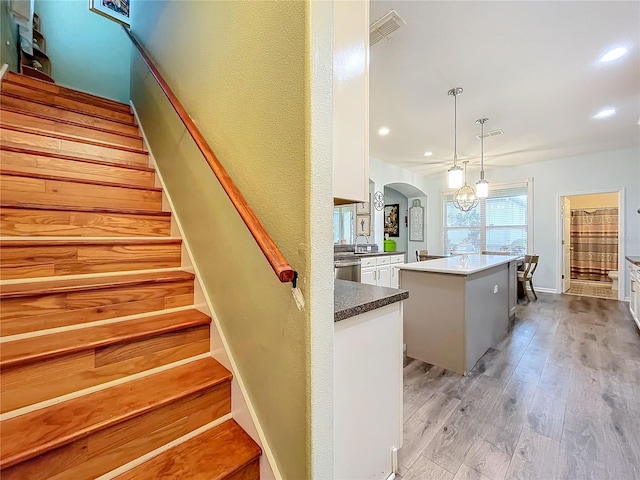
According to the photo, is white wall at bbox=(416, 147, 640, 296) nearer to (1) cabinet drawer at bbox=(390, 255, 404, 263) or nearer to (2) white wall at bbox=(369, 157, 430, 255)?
(2) white wall at bbox=(369, 157, 430, 255)

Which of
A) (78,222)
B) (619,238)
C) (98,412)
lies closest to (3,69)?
(78,222)

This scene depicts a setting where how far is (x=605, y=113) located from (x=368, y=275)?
3913mm

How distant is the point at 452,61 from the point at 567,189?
4.87 meters

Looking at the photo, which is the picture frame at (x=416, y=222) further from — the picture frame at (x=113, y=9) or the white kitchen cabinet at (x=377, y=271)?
the picture frame at (x=113, y=9)

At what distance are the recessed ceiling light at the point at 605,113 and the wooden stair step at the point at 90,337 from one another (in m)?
5.33

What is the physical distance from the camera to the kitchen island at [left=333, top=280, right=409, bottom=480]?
3.61ft

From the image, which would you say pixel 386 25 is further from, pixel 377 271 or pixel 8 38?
pixel 377 271

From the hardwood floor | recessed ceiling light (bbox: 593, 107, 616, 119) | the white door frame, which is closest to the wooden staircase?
the hardwood floor

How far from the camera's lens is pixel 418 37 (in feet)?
7.82

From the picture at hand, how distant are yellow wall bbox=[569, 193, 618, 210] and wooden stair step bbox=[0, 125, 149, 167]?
9308 millimetres

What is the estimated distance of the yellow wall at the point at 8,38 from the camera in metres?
2.29

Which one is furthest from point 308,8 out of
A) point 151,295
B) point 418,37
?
point 418,37

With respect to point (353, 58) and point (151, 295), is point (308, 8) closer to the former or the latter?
point (353, 58)

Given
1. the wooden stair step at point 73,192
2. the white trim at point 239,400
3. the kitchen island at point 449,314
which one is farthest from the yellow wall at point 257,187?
the kitchen island at point 449,314
